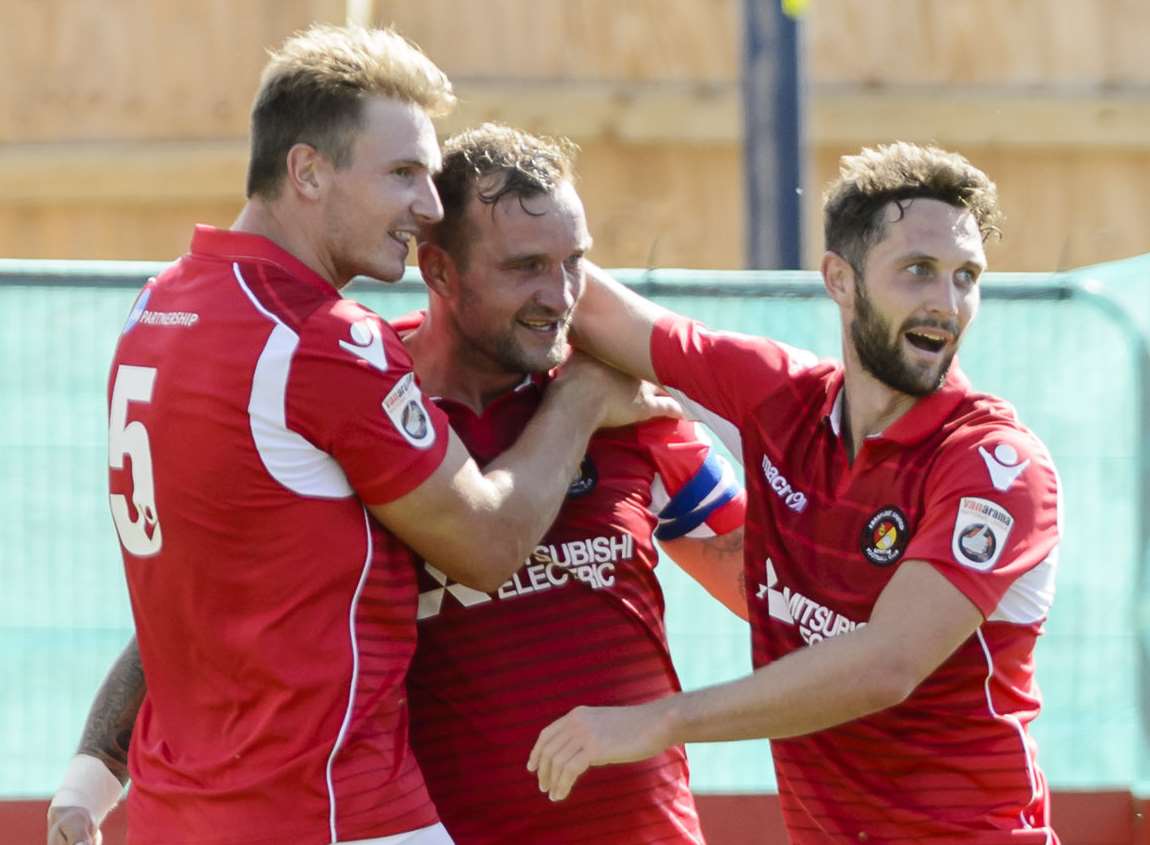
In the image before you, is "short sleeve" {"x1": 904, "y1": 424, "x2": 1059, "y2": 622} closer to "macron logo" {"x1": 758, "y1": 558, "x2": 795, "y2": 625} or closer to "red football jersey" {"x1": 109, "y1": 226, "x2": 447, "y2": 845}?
"macron logo" {"x1": 758, "y1": 558, "x2": 795, "y2": 625}

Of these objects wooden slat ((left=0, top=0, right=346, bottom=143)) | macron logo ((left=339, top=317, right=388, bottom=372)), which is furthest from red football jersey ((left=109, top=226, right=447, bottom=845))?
wooden slat ((left=0, top=0, right=346, bottom=143))

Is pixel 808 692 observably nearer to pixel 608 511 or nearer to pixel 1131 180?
pixel 608 511

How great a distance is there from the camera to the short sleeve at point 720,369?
11.2ft

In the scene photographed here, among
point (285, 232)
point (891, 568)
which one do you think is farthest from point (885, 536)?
point (285, 232)

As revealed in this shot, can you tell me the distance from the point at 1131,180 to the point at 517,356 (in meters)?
7.14

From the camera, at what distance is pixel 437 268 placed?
3453mm

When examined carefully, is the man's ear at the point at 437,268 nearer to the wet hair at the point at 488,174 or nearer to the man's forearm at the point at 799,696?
the wet hair at the point at 488,174

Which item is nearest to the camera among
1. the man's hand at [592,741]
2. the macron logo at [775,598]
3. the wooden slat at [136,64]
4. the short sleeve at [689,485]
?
the man's hand at [592,741]

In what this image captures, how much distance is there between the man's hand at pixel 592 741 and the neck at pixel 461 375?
765 mm

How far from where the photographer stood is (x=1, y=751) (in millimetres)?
4578

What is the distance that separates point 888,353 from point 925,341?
71 mm

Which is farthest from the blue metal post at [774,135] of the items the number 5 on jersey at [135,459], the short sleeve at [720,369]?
the number 5 on jersey at [135,459]

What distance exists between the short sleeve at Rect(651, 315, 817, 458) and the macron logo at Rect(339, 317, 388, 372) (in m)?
0.75

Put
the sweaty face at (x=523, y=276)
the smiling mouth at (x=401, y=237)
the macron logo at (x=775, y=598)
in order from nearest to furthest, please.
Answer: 1. the smiling mouth at (x=401, y=237)
2. the macron logo at (x=775, y=598)
3. the sweaty face at (x=523, y=276)
